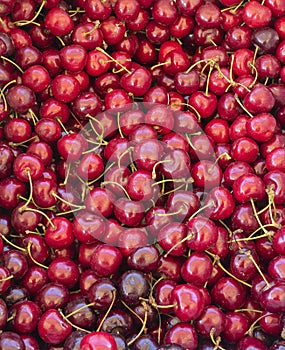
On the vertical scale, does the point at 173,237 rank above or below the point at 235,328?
above

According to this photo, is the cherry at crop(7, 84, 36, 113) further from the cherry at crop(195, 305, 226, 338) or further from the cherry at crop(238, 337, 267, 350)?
the cherry at crop(238, 337, 267, 350)

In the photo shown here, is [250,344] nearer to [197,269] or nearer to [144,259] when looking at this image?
[197,269]

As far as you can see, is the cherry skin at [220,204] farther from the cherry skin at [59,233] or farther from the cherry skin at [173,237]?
the cherry skin at [59,233]

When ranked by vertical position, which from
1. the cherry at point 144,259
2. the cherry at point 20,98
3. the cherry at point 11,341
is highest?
the cherry at point 20,98

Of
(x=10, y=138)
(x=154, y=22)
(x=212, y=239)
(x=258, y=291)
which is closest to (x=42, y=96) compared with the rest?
(x=10, y=138)

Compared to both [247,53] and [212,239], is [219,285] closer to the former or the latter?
[212,239]

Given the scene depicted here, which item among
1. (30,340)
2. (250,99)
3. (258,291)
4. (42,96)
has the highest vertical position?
(250,99)

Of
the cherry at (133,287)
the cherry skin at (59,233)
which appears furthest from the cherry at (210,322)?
the cherry skin at (59,233)

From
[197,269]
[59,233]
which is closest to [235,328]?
[197,269]
